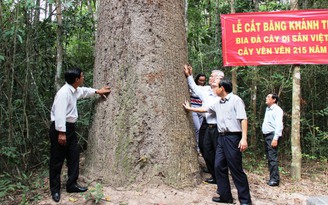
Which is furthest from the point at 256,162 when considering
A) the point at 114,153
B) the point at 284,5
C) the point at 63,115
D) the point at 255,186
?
the point at 63,115

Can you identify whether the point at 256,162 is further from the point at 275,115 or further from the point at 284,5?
the point at 284,5

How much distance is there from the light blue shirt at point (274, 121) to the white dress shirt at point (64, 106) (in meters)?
3.71

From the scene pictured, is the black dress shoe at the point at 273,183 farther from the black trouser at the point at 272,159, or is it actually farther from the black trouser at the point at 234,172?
the black trouser at the point at 234,172

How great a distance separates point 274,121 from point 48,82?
14.9ft

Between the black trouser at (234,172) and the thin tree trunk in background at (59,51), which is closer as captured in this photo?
the black trouser at (234,172)

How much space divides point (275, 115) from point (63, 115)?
4.02 metres

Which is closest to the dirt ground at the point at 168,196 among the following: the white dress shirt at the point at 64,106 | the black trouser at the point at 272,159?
the black trouser at the point at 272,159

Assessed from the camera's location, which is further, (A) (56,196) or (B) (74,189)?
(B) (74,189)

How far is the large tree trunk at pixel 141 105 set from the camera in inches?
159

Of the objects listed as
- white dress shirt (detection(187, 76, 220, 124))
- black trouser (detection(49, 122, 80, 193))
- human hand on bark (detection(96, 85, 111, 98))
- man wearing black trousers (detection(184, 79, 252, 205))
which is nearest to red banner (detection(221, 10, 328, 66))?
white dress shirt (detection(187, 76, 220, 124))

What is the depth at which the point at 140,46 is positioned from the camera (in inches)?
165

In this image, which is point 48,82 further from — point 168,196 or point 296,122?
point 296,122

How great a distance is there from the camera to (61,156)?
13.2ft

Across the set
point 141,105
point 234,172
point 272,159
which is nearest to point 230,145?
point 234,172
